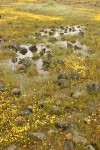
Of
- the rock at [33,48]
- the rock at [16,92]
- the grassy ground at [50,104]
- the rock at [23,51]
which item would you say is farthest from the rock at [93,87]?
the rock at [33,48]

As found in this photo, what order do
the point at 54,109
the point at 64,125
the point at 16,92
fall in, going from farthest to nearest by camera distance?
the point at 16,92
the point at 54,109
the point at 64,125

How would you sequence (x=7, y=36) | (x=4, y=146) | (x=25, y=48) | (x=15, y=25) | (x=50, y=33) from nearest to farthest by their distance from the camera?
1. (x=4, y=146)
2. (x=25, y=48)
3. (x=7, y=36)
4. (x=50, y=33)
5. (x=15, y=25)

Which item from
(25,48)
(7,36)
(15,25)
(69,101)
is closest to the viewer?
(69,101)

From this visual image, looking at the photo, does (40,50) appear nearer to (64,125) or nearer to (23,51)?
(23,51)

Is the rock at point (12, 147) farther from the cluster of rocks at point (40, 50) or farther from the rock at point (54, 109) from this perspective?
the cluster of rocks at point (40, 50)

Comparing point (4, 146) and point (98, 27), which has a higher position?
point (4, 146)

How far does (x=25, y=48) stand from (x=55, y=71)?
26.9 ft

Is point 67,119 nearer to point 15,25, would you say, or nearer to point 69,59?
point 69,59

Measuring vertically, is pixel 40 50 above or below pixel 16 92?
below

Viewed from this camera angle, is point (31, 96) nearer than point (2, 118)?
No

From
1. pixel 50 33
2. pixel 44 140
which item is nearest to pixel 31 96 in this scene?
pixel 44 140

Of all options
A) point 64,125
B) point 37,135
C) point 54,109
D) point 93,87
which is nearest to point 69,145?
point 37,135

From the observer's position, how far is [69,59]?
27.9m

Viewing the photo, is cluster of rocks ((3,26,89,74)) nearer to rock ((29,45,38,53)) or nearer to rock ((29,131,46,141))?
rock ((29,45,38,53))
